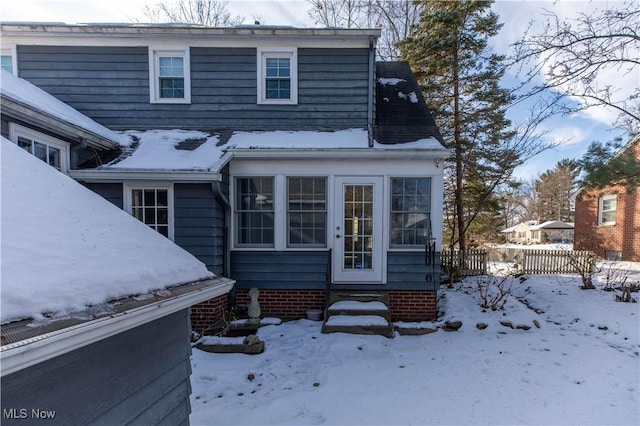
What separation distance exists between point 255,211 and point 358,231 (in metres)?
2.05

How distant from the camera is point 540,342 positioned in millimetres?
4684

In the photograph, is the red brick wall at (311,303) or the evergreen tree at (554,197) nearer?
the red brick wall at (311,303)

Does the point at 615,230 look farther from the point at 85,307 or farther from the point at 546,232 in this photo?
the point at 546,232

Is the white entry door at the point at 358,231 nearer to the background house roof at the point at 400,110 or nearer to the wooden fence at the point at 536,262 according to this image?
the background house roof at the point at 400,110

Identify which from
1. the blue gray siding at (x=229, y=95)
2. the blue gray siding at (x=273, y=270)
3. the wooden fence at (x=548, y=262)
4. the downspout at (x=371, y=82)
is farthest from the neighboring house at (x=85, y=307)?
the wooden fence at (x=548, y=262)

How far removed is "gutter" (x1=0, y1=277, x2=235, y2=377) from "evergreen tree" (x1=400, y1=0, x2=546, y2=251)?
10.7 metres

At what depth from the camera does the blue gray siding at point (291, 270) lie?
228 inches

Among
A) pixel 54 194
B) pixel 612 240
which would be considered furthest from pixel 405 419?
pixel 612 240

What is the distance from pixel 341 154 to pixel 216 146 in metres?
2.37

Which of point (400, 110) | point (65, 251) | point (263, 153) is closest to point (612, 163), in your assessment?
point (400, 110)

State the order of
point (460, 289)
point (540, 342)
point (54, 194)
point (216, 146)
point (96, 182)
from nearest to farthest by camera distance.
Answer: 1. point (54, 194)
2. point (540, 342)
3. point (96, 182)
4. point (216, 146)
5. point (460, 289)

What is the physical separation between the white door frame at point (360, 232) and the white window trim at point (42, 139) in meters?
4.60

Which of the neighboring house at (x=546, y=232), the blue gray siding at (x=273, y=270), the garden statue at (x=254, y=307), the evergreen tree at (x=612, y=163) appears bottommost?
the neighboring house at (x=546, y=232)

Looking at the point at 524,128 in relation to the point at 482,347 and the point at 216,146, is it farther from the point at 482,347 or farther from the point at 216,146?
the point at 216,146
